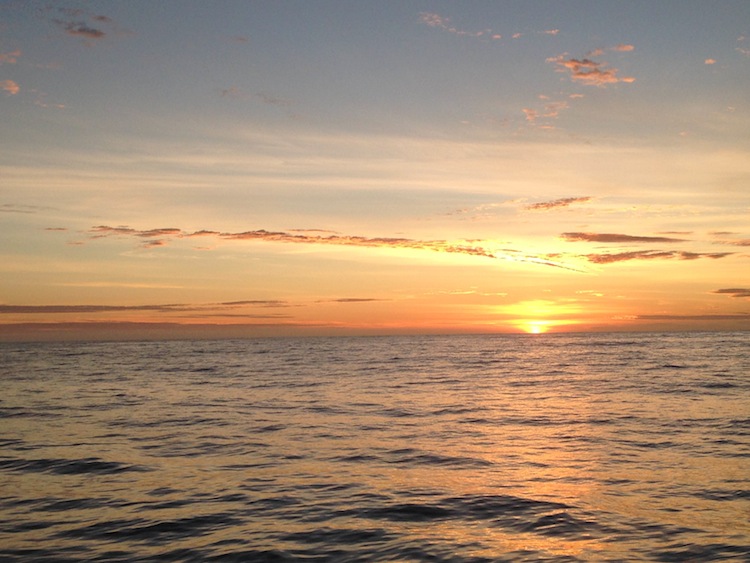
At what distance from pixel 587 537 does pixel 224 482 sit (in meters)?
9.43

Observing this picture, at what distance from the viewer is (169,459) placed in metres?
19.8

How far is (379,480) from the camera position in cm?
1700

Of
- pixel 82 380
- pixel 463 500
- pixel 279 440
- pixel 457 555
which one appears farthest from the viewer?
pixel 82 380

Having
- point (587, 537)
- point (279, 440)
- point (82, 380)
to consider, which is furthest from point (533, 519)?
point (82, 380)

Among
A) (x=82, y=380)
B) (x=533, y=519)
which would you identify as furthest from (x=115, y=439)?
(x=82, y=380)

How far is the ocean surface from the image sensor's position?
12070 millimetres

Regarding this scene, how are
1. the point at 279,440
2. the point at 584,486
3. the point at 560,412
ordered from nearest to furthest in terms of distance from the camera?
the point at 584,486 → the point at 279,440 → the point at 560,412

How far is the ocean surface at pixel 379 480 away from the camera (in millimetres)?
12070

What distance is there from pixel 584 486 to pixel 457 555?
6.16m

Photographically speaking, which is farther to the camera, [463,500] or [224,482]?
[224,482]

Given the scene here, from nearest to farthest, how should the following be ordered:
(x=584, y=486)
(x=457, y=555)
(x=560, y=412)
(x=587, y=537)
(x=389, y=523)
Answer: (x=457, y=555) → (x=587, y=537) → (x=389, y=523) → (x=584, y=486) → (x=560, y=412)

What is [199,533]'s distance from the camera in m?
12.9

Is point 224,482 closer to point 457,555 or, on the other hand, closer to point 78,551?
point 78,551

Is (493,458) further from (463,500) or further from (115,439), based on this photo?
(115,439)
